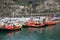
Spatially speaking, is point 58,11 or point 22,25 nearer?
point 22,25

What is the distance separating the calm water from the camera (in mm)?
76188

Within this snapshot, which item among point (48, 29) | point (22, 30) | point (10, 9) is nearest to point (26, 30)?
point (22, 30)

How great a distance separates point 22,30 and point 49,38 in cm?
1553

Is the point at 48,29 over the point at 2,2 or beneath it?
beneath

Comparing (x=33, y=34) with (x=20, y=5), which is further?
(x=20, y=5)

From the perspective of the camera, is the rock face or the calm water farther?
the rock face

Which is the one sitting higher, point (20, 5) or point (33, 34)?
point (20, 5)

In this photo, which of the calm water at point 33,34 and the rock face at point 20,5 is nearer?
the calm water at point 33,34

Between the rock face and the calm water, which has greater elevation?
the rock face

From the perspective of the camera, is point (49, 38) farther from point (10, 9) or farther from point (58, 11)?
point (58, 11)

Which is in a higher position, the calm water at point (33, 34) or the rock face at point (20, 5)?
the rock face at point (20, 5)

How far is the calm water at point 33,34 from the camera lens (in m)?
76.2

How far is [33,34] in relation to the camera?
8238 cm

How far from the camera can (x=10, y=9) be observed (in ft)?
433
